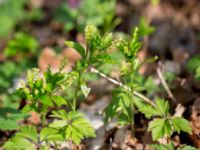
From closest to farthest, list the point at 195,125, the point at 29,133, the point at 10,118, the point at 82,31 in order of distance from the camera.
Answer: the point at 29,133, the point at 195,125, the point at 10,118, the point at 82,31

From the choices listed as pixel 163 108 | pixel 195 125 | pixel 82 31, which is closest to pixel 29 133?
pixel 163 108

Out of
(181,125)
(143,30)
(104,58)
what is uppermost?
(143,30)

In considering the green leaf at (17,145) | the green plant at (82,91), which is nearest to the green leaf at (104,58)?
the green plant at (82,91)

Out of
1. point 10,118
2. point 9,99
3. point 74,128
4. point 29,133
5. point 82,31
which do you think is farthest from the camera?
point 82,31

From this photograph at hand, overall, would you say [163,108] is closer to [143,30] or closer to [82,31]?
[143,30]

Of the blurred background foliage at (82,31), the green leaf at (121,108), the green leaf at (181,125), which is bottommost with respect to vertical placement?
the green leaf at (181,125)

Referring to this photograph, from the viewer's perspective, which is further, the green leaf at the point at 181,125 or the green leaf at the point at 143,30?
the green leaf at the point at 143,30

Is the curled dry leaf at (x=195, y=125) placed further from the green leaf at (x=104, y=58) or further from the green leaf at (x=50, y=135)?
the green leaf at (x=50, y=135)

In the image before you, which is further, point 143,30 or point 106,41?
point 143,30

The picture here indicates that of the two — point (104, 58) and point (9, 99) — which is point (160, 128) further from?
point (9, 99)

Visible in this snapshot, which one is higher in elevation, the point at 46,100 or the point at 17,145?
the point at 46,100
